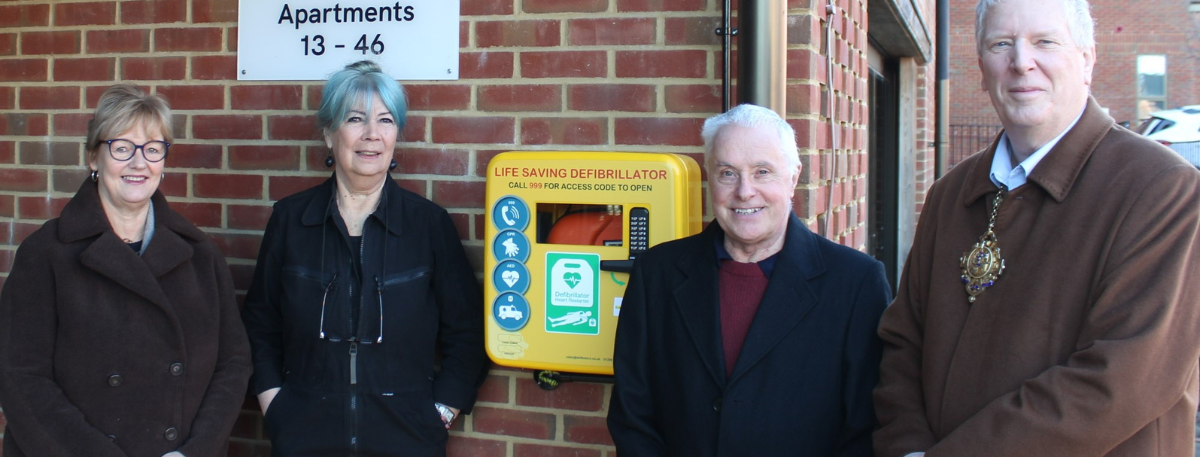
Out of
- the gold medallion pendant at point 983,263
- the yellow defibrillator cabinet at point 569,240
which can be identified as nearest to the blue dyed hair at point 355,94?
the yellow defibrillator cabinet at point 569,240

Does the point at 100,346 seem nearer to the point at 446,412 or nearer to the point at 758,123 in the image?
the point at 446,412

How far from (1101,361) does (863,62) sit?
244 cm


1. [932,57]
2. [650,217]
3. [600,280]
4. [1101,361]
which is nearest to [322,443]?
[600,280]

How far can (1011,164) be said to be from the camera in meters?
1.92

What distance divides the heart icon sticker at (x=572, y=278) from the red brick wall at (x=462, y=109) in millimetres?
407

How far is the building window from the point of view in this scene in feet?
81.1

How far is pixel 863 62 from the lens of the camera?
3.86 metres

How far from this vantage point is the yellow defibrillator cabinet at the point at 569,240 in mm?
2449

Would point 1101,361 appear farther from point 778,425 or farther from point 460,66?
point 460,66

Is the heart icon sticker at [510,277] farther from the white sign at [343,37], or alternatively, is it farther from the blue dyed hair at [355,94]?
the white sign at [343,37]

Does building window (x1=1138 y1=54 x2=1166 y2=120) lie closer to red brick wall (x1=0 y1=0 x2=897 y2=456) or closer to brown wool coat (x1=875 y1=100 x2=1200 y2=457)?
red brick wall (x1=0 y1=0 x2=897 y2=456)

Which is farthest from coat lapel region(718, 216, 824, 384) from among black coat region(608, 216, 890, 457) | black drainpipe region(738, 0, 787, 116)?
black drainpipe region(738, 0, 787, 116)

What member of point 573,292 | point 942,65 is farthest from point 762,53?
point 942,65

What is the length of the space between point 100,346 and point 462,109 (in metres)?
1.18
